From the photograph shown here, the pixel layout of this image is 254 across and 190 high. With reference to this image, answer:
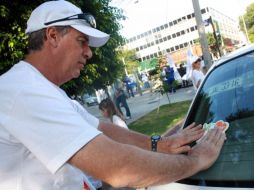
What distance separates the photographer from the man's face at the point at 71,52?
181cm

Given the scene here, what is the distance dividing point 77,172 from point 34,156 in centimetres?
24

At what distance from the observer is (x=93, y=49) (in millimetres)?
8562

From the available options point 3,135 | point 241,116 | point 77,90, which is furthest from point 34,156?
point 77,90

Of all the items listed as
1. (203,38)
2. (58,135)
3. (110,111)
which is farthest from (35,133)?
(203,38)

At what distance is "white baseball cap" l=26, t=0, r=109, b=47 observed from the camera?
5.90ft

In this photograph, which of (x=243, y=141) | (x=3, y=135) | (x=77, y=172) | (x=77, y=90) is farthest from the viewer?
(x=77, y=90)

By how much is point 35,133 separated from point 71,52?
1.62 ft

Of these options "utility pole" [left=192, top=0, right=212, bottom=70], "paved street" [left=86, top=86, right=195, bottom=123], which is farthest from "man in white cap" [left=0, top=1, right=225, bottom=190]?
"paved street" [left=86, top=86, right=195, bottom=123]

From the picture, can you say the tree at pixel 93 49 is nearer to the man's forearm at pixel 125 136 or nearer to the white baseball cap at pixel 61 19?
the man's forearm at pixel 125 136

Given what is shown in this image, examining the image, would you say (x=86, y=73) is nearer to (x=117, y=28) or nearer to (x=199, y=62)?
(x=117, y=28)

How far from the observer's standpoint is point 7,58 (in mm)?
6820

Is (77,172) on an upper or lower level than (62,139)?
lower

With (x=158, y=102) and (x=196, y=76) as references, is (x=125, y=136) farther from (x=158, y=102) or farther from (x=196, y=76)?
(x=158, y=102)

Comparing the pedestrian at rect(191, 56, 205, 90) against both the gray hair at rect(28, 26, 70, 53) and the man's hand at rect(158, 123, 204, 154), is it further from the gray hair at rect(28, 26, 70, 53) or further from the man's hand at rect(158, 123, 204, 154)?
the gray hair at rect(28, 26, 70, 53)
